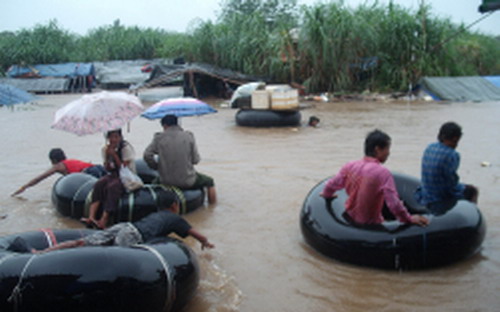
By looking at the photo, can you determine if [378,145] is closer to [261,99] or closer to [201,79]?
[261,99]

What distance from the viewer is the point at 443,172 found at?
4.94 meters

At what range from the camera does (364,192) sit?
14.9ft

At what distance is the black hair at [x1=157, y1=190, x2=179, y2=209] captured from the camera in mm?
6025

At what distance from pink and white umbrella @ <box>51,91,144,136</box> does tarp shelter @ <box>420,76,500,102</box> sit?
1686 centimetres

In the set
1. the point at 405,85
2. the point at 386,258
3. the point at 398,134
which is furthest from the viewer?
the point at 405,85

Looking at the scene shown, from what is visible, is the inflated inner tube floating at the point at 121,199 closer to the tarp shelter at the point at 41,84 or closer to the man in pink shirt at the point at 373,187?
the man in pink shirt at the point at 373,187

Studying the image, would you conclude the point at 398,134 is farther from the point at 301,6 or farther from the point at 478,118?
the point at 301,6

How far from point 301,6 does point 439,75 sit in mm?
6780

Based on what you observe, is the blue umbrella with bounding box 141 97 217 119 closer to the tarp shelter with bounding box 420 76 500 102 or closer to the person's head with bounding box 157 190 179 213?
the person's head with bounding box 157 190 179 213

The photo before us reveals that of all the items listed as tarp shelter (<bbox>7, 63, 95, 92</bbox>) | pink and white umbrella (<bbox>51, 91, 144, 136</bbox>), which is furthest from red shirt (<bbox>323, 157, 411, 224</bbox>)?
tarp shelter (<bbox>7, 63, 95, 92</bbox>)

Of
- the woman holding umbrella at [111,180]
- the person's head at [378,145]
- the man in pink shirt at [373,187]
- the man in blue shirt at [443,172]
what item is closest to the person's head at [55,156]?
the woman holding umbrella at [111,180]

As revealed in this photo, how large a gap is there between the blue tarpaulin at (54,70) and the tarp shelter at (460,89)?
22397 mm

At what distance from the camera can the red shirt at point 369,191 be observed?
14.5 ft

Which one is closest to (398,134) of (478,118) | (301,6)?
(478,118)
